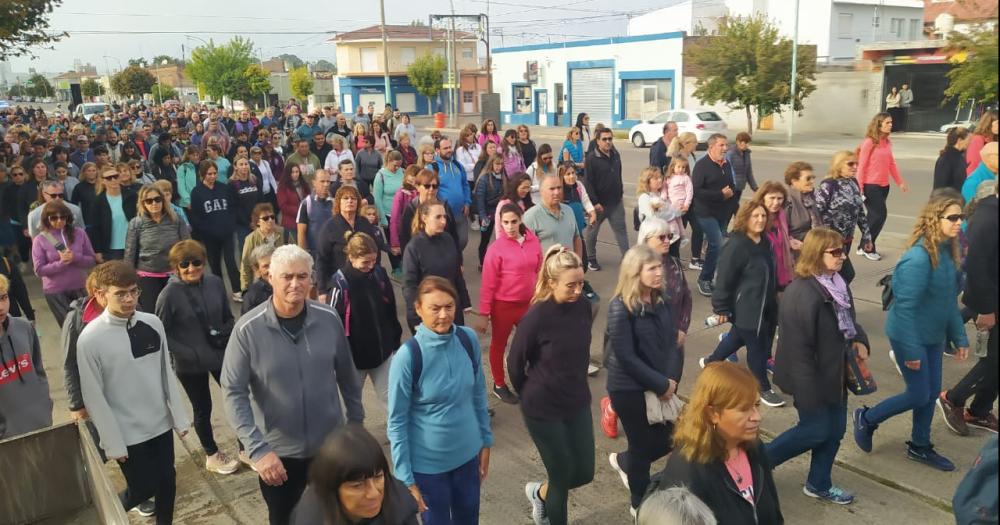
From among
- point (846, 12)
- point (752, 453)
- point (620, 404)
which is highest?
point (846, 12)

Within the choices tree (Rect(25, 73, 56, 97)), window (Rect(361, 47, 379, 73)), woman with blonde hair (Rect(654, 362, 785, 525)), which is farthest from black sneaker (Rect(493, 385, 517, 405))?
tree (Rect(25, 73, 56, 97))

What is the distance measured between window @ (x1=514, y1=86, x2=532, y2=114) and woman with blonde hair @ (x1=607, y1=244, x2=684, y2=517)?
46.4 meters

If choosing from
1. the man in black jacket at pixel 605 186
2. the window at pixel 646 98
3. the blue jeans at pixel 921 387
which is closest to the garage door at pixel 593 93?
the window at pixel 646 98

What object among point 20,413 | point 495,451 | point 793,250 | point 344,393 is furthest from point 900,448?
point 20,413

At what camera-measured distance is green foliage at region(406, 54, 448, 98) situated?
60656 millimetres

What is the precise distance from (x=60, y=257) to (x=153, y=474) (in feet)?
10.7

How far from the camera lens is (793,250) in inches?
259

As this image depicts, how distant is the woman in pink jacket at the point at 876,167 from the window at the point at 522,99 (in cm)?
4085

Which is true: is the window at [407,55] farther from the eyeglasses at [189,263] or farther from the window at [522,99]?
the eyeglasses at [189,263]

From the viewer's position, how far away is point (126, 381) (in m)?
3.84

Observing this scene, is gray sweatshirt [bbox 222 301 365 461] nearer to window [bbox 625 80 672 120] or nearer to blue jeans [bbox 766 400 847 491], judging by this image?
blue jeans [bbox 766 400 847 491]

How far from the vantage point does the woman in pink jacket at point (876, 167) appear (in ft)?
30.1

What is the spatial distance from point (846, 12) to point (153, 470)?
152ft

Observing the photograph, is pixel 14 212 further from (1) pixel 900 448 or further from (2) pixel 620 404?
(1) pixel 900 448
